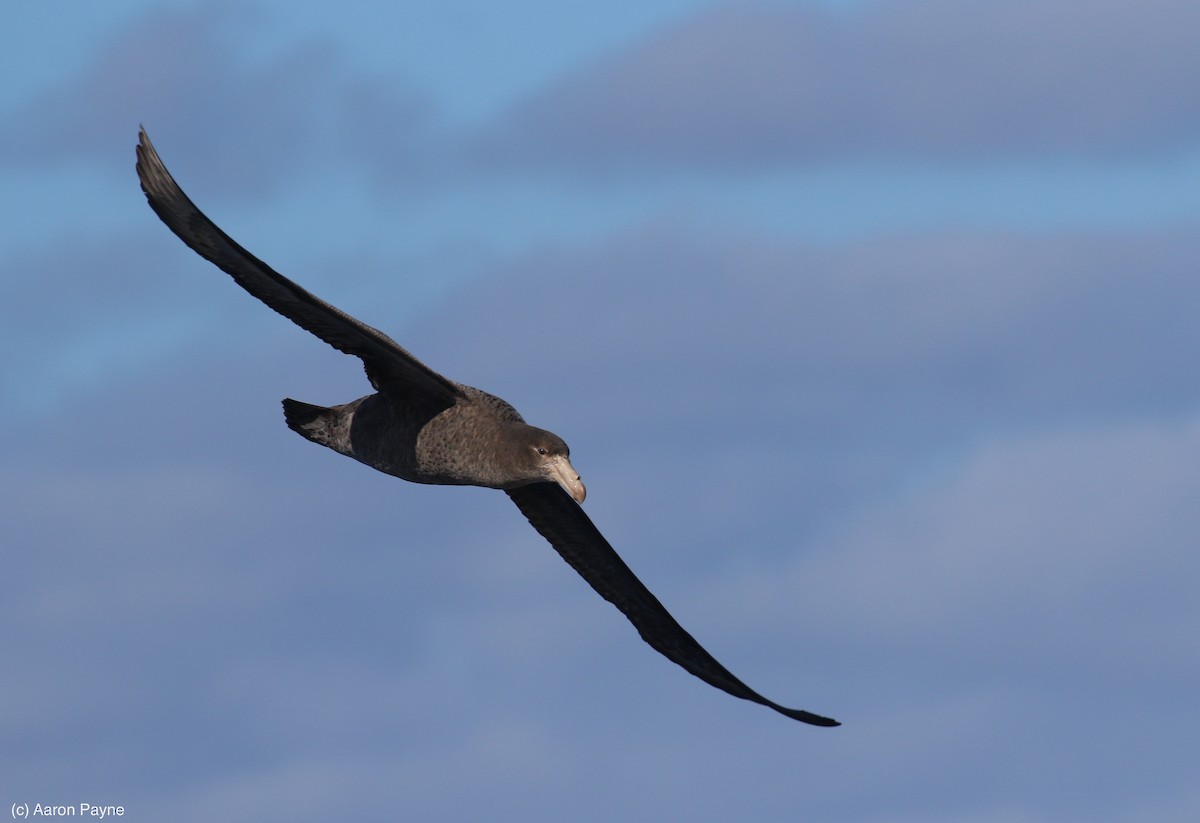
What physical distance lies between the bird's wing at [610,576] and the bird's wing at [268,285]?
3.21 meters

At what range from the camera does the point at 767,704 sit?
20828 millimetres

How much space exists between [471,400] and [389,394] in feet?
2.71

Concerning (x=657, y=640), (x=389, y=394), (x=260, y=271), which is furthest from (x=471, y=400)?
(x=657, y=640)

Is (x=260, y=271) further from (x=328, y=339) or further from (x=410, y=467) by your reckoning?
(x=410, y=467)

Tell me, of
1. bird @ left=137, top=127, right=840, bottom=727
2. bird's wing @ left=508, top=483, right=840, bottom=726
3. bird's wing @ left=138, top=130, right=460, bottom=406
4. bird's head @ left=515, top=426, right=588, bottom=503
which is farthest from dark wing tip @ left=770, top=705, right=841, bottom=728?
Result: bird's wing @ left=138, top=130, right=460, bottom=406

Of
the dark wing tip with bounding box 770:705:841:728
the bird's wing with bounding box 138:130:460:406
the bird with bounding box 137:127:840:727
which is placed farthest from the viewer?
the dark wing tip with bounding box 770:705:841:728

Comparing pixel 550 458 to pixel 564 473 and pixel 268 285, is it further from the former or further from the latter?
pixel 268 285

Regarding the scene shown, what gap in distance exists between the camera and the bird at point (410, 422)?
57.4ft

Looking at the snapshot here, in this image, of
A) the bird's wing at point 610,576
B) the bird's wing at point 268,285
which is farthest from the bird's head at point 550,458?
the bird's wing at point 610,576

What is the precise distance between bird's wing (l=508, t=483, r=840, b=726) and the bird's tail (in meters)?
2.41

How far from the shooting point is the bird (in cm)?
1748

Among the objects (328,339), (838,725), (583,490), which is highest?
(328,339)

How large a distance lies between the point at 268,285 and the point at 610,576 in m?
6.29

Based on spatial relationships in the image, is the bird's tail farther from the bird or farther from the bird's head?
the bird's head
